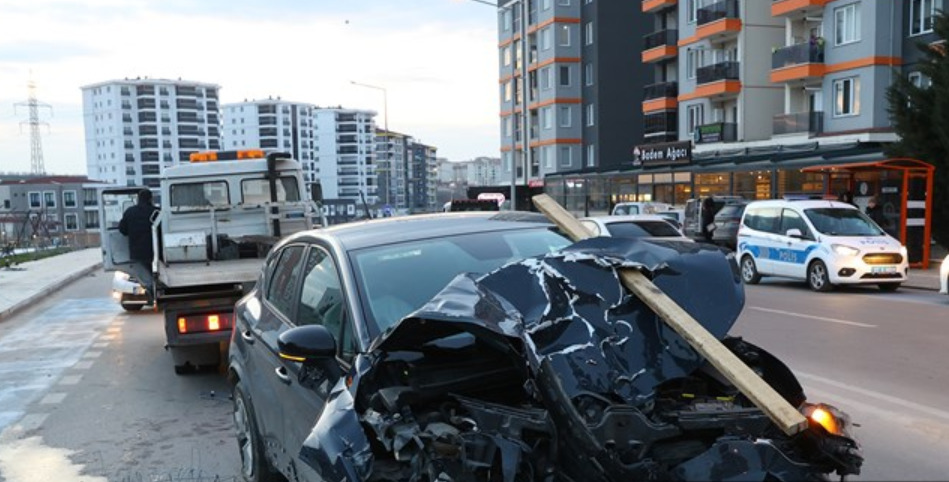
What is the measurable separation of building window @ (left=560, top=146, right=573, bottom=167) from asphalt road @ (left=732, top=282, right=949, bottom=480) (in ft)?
152

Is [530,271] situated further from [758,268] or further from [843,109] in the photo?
[843,109]

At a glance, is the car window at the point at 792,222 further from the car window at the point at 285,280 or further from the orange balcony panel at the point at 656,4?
the orange balcony panel at the point at 656,4

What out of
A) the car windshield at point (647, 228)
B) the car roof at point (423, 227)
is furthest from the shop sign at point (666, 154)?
the car roof at point (423, 227)

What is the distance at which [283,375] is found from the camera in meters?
4.12

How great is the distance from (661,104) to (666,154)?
10.2 m

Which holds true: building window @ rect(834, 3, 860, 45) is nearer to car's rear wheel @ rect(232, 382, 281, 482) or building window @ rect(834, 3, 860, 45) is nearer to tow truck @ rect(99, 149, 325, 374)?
tow truck @ rect(99, 149, 325, 374)

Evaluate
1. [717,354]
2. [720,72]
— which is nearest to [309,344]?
[717,354]

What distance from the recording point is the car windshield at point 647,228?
13000 mm

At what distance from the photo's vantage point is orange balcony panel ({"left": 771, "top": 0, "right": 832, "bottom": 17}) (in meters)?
32.7

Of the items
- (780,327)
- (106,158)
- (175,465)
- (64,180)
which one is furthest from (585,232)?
(106,158)

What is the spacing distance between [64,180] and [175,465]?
4900 inches

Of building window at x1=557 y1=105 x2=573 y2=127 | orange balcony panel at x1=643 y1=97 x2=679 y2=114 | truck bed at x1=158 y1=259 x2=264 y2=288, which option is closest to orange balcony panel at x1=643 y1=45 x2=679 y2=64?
orange balcony panel at x1=643 y1=97 x2=679 y2=114

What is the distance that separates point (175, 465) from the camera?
5.59m

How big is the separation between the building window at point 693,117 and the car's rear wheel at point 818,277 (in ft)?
92.8
